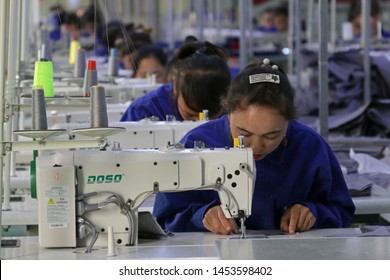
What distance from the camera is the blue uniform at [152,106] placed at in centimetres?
554

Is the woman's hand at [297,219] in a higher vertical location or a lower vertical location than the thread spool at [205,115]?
lower

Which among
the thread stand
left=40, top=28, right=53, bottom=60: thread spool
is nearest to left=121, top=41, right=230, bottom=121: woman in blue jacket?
the thread stand

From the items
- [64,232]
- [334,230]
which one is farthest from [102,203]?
[334,230]

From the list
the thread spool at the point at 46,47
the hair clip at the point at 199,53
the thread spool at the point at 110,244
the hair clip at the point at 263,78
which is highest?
the thread spool at the point at 46,47

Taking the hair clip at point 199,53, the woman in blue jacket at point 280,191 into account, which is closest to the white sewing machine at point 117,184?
the woman in blue jacket at point 280,191

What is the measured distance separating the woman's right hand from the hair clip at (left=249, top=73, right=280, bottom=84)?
0.44 m

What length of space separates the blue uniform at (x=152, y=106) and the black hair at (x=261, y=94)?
1.71 metres

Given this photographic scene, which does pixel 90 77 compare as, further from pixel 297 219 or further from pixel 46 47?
pixel 46 47

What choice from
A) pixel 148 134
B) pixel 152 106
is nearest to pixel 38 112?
pixel 148 134

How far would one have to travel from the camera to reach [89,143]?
11.2 ft

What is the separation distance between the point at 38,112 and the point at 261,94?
2.34 ft

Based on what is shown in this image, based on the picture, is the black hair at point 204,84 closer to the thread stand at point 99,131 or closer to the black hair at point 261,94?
the black hair at point 261,94
